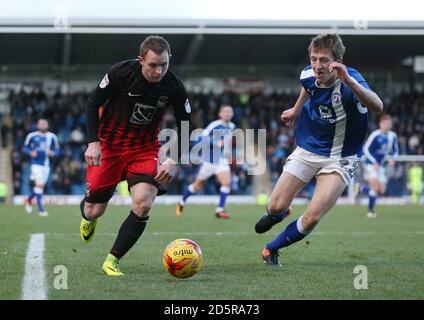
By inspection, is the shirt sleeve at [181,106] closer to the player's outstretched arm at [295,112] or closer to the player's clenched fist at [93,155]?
the player's clenched fist at [93,155]

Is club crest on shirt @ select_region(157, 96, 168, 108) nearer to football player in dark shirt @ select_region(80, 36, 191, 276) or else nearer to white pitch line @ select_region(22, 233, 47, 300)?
football player in dark shirt @ select_region(80, 36, 191, 276)

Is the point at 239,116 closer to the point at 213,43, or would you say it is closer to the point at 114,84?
the point at 213,43

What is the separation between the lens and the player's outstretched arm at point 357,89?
22.5ft

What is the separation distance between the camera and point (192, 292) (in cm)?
612

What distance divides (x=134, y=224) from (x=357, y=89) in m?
2.40

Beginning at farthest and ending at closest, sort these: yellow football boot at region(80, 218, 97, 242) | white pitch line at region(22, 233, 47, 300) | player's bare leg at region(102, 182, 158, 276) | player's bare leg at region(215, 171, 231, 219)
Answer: player's bare leg at region(215, 171, 231, 219), yellow football boot at region(80, 218, 97, 242), player's bare leg at region(102, 182, 158, 276), white pitch line at region(22, 233, 47, 300)

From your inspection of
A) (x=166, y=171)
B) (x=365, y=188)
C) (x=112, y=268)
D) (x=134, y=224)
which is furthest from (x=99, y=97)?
(x=365, y=188)

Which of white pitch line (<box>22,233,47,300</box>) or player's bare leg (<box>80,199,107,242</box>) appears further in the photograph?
player's bare leg (<box>80,199,107,242</box>)

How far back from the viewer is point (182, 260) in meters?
6.94

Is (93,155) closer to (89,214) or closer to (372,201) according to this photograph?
(89,214)

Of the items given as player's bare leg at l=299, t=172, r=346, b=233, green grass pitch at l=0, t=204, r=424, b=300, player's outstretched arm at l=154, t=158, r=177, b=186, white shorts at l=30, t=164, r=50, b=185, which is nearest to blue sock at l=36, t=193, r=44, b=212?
white shorts at l=30, t=164, r=50, b=185

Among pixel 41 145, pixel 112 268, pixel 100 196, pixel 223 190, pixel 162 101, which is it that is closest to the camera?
pixel 112 268

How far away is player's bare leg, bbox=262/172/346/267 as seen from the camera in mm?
7605
